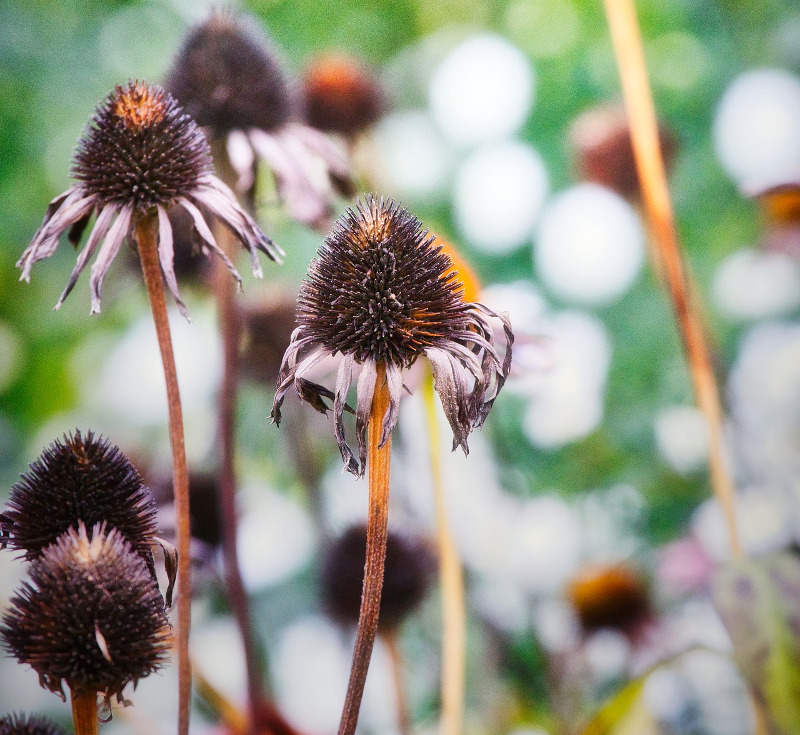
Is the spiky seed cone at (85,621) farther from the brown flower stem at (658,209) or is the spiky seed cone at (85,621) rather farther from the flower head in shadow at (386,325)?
the brown flower stem at (658,209)

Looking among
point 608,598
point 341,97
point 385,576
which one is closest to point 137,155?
point 385,576

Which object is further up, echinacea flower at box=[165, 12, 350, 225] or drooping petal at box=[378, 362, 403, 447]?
echinacea flower at box=[165, 12, 350, 225]

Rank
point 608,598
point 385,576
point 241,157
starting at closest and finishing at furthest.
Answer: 1. point 241,157
2. point 385,576
3. point 608,598

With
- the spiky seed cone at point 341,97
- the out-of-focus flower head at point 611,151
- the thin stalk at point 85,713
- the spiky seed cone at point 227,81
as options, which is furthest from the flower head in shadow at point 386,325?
the out-of-focus flower head at point 611,151

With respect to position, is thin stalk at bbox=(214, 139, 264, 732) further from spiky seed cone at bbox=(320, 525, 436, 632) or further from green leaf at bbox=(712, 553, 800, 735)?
green leaf at bbox=(712, 553, 800, 735)

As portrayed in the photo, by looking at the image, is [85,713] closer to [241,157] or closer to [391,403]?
[391,403]

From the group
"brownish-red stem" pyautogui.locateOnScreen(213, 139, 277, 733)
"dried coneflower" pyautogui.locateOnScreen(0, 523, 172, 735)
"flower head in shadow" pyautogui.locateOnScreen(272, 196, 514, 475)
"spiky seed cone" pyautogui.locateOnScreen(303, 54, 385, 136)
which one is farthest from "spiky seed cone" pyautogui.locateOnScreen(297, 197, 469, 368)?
"spiky seed cone" pyautogui.locateOnScreen(303, 54, 385, 136)
